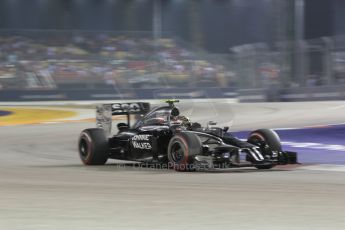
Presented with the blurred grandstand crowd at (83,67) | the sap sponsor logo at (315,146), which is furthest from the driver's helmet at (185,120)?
the blurred grandstand crowd at (83,67)

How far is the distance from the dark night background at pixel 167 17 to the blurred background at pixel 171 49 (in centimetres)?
6

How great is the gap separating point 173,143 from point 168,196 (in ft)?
8.74

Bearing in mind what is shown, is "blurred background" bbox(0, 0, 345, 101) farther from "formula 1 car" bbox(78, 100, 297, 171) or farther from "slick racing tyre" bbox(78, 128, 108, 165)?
"slick racing tyre" bbox(78, 128, 108, 165)

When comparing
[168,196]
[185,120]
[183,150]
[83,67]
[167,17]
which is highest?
[167,17]

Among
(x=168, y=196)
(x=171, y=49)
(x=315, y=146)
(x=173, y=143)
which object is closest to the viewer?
(x=168, y=196)

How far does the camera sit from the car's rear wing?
36.0ft

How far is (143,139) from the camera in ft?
33.2

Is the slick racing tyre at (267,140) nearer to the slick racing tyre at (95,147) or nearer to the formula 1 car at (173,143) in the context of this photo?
the formula 1 car at (173,143)

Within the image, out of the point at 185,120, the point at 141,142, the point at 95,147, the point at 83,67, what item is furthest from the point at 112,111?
the point at 83,67

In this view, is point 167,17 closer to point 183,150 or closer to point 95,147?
point 95,147

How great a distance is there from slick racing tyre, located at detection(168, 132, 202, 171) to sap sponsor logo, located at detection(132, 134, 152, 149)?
55 cm

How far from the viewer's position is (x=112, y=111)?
1099 cm

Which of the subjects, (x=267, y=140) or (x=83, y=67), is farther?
(x=83, y=67)

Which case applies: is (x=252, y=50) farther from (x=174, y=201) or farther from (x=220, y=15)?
(x=174, y=201)
